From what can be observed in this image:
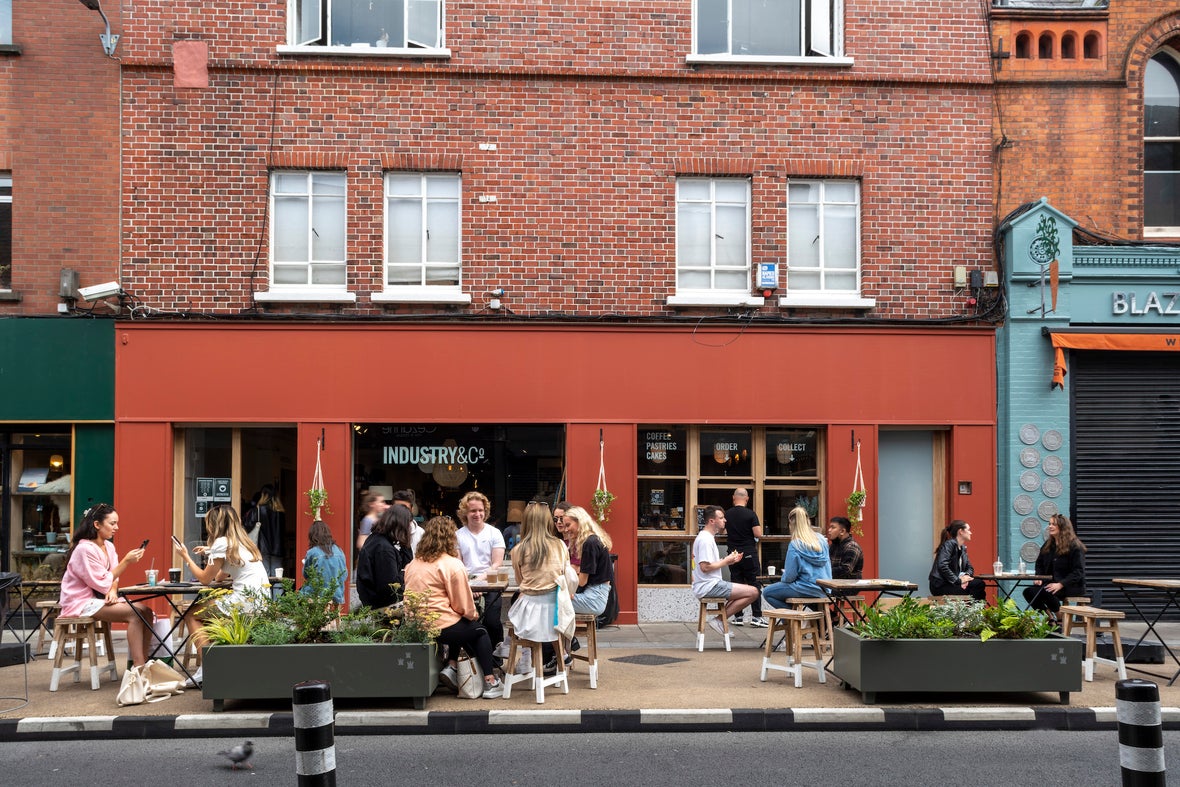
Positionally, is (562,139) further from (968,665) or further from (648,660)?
(968,665)

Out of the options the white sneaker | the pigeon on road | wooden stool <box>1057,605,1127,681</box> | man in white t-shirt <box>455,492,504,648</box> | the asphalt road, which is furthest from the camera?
man in white t-shirt <box>455,492,504,648</box>

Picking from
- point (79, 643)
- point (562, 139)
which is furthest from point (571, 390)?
point (79, 643)

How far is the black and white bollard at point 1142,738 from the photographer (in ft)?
17.6

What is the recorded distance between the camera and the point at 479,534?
1275 centimetres

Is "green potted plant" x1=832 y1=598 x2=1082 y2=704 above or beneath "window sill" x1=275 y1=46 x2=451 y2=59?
beneath

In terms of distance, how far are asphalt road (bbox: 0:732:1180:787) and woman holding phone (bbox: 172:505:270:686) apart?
1802 millimetres

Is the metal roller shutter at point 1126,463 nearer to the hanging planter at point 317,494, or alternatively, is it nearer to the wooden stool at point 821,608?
the wooden stool at point 821,608

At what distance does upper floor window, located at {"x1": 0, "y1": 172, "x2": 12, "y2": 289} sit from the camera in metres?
14.6

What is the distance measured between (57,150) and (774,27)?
31.4 feet

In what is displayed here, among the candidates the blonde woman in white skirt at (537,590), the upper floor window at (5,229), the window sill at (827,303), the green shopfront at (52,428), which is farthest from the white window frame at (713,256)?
the upper floor window at (5,229)

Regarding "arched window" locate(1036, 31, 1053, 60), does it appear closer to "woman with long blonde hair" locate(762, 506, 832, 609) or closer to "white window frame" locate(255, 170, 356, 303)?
"woman with long blonde hair" locate(762, 506, 832, 609)

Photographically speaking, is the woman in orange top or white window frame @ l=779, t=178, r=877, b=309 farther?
white window frame @ l=779, t=178, r=877, b=309

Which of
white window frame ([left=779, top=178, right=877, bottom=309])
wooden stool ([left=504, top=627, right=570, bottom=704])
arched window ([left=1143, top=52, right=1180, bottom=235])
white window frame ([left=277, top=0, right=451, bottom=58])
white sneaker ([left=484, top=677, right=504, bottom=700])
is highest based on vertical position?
white window frame ([left=277, top=0, right=451, bottom=58])

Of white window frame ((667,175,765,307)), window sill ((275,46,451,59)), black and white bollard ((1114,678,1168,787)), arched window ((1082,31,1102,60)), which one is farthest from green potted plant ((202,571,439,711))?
arched window ((1082,31,1102,60))
